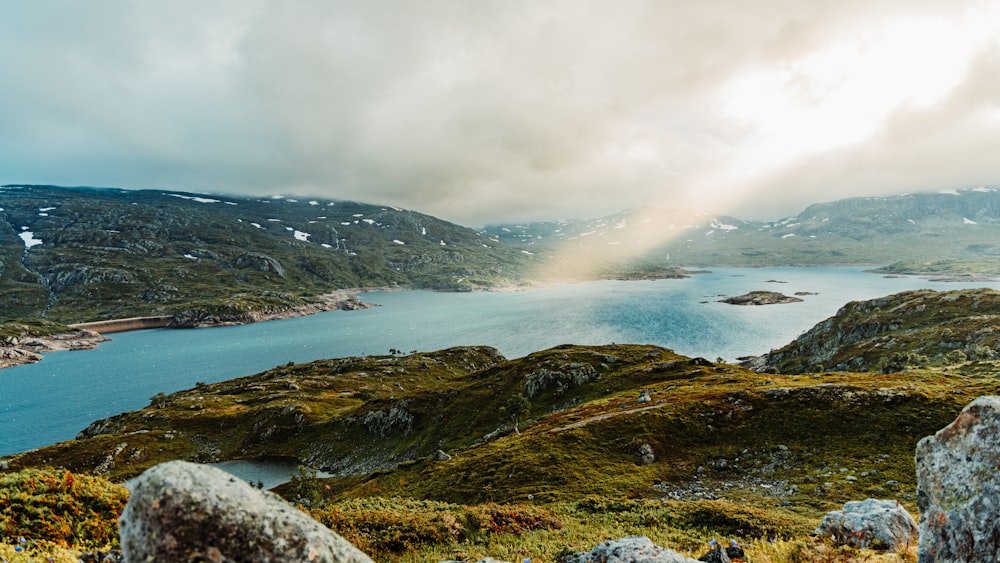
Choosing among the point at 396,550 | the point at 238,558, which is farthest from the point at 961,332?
the point at 238,558

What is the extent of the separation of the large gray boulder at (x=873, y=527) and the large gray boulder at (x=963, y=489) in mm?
4438

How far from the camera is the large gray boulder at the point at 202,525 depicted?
17.4 ft

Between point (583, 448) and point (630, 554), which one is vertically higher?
point (630, 554)

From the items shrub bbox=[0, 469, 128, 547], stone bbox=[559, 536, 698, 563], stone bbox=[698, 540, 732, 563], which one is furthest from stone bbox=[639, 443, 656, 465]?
shrub bbox=[0, 469, 128, 547]

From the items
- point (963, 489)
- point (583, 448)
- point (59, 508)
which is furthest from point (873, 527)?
point (583, 448)

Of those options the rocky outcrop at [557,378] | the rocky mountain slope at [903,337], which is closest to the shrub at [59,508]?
the rocky outcrop at [557,378]

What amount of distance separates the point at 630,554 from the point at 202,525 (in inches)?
484

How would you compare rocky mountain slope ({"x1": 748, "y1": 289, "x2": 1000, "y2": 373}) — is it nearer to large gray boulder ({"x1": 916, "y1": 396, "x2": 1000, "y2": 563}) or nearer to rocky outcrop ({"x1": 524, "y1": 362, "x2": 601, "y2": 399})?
rocky outcrop ({"x1": 524, "y1": 362, "x2": 601, "y2": 399})

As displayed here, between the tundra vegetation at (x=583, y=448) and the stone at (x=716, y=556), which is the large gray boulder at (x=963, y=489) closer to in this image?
the tundra vegetation at (x=583, y=448)

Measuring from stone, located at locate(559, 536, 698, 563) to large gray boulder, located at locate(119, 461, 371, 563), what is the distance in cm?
1056

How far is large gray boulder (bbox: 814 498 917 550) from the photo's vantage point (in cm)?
1271

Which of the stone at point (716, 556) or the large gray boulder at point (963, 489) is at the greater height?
the large gray boulder at point (963, 489)

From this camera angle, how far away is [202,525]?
5414 millimetres

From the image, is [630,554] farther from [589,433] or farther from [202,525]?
[589,433]
